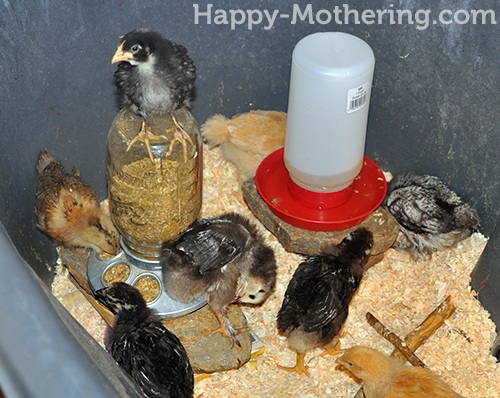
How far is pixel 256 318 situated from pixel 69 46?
1816mm

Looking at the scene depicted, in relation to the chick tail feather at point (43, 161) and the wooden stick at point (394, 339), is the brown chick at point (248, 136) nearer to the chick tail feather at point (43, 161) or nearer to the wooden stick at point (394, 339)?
the chick tail feather at point (43, 161)

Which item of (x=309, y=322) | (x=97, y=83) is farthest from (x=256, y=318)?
(x=97, y=83)

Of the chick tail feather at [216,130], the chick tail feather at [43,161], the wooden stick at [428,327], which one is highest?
the chick tail feather at [43,161]

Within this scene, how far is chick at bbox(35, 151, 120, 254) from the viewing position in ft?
9.86

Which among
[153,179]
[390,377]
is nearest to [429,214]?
[390,377]

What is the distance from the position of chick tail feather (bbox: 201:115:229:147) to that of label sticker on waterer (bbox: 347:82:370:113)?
1.15m

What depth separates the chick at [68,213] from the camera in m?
3.00

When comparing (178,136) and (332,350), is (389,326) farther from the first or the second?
(178,136)

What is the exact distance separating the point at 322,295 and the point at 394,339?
0.56 meters

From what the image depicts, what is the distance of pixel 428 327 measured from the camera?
304 cm

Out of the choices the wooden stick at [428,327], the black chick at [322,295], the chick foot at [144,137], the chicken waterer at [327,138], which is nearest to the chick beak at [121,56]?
the chick foot at [144,137]

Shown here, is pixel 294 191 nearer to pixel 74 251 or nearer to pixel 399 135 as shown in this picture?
pixel 399 135

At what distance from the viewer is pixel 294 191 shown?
3.25 m

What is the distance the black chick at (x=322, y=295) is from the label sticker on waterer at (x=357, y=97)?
2.29 feet
